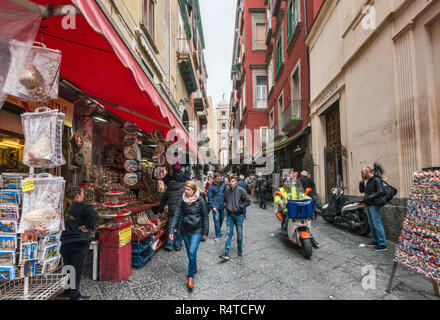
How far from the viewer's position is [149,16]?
9.20 metres

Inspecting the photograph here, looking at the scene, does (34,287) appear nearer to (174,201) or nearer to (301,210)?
(174,201)

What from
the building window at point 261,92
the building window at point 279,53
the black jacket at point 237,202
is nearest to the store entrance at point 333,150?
the black jacket at point 237,202

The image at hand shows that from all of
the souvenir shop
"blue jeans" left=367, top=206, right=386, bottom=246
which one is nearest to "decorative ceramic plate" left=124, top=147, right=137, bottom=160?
the souvenir shop

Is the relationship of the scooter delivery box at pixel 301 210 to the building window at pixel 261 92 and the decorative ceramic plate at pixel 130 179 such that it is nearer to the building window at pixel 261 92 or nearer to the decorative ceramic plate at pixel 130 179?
the decorative ceramic plate at pixel 130 179

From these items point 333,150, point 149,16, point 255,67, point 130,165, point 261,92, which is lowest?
point 130,165

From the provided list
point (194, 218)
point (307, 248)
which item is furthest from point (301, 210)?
point (194, 218)

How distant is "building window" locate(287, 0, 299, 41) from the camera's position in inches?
465

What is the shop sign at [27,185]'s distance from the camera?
6.89 feet

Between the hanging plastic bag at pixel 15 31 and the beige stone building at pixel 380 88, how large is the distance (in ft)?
20.9

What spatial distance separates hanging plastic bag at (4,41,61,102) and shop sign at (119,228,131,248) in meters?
2.30

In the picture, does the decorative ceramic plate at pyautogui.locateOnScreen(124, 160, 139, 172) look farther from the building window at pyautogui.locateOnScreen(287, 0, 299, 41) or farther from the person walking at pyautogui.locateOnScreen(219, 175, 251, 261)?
the building window at pyautogui.locateOnScreen(287, 0, 299, 41)

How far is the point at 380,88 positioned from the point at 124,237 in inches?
264
